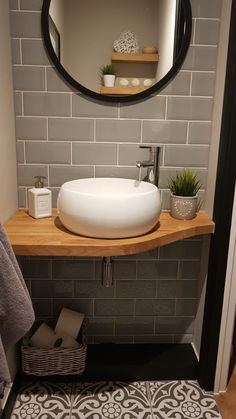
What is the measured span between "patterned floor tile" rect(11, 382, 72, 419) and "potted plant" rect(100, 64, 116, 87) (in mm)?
1415

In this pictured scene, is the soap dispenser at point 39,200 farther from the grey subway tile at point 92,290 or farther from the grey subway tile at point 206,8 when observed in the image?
the grey subway tile at point 206,8

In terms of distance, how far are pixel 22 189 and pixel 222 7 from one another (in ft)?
3.88

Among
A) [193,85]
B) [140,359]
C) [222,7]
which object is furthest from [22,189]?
[222,7]

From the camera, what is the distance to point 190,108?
1.54 meters

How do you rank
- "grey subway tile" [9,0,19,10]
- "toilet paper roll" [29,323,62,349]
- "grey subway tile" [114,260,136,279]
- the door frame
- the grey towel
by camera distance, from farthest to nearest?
"grey subway tile" [114,260,136,279]
"toilet paper roll" [29,323,62,349]
"grey subway tile" [9,0,19,10]
the door frame
the grey towel

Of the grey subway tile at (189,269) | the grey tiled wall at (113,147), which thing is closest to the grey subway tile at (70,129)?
the grey tiled wall at (113,147)

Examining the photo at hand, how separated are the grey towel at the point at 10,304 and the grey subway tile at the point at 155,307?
0.86 m

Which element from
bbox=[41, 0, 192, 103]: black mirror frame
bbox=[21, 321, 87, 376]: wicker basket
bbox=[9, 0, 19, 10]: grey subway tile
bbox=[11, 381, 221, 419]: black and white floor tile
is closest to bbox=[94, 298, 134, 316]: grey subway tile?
bbox=[21, 321, 87, 376]: wicker basket

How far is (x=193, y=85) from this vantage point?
59.5 inches

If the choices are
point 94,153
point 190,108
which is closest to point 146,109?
point 190,108

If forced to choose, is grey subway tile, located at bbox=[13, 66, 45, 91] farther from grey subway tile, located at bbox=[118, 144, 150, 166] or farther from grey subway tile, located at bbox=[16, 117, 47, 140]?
grey subway tile, located at bbox=[118, 144, 150, 166]

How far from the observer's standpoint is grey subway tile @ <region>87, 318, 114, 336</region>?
1805mm

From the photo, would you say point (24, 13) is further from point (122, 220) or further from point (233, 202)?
point (233, 202)

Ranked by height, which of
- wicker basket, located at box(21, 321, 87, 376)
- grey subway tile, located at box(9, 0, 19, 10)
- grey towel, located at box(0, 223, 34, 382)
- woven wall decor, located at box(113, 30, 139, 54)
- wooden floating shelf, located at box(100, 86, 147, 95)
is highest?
grey subway tile, located at box(9, 0, 19, 10)
